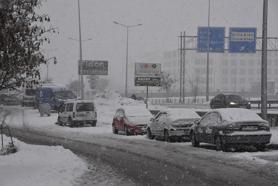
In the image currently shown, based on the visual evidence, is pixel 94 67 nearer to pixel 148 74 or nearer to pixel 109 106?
pixel 109 106

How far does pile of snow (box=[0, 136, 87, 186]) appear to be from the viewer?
12.8 metres

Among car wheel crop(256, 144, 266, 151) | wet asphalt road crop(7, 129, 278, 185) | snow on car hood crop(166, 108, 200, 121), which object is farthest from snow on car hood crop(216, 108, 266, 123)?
snow on car hood crop(166, 108, 200, 121)

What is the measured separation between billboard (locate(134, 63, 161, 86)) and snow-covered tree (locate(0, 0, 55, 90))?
1170 inches

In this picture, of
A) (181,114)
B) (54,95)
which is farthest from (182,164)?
(54,95)

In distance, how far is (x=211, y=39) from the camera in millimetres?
58938

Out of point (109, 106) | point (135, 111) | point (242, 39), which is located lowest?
point (109, 106)

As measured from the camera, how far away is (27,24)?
47.3 feet

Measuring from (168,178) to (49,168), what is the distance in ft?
10.6

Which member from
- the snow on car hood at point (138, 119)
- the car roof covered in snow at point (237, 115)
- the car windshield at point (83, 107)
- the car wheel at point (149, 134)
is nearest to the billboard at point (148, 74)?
the car windshield at point (83, 107)

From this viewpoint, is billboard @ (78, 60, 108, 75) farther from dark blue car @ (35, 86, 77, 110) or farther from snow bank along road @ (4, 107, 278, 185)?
snow bank along road @ (4, 107, 278, 185)

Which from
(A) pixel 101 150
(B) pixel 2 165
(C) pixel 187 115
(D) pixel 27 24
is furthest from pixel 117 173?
(C) pixel 187 115

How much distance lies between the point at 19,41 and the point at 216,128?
28.0 ft

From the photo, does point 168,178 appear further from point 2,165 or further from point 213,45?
point 213,45

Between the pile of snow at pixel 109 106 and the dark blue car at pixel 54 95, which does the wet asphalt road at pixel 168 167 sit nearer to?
the pile of snow at pixel 109 106
